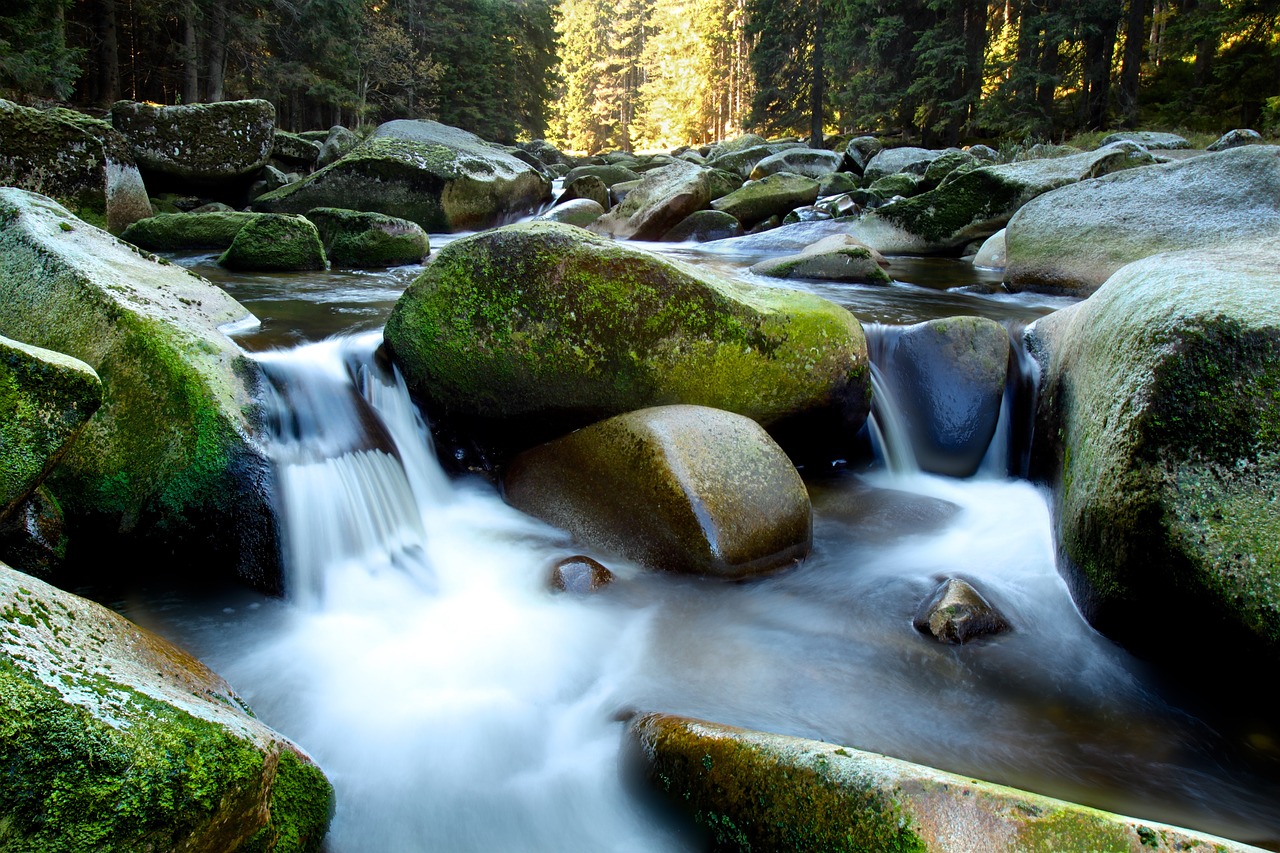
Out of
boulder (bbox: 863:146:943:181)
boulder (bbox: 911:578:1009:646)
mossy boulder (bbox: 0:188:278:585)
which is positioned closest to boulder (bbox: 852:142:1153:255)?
boulder (bbox: 863:146:943:181)

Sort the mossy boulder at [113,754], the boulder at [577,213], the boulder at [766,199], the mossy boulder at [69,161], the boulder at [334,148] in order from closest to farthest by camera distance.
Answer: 1. the mossy boulder at [113,754]
2. the mossy boulder at [69,161]
3. the boulder at [766,199]
4. the boulder at [577,213]
5. the boulder at [334,148]

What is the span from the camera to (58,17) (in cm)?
1688

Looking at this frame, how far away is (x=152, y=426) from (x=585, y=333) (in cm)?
233

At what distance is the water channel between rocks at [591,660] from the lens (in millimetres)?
2752

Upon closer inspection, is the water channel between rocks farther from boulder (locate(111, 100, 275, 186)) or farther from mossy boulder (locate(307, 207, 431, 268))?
boulder (locate(111, 100, 275, 186))

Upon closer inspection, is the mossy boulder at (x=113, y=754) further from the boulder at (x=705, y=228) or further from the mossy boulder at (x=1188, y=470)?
the boulder at (x=705, y=228)

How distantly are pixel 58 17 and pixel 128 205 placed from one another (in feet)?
35.5

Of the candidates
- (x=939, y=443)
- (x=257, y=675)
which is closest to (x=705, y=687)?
(x=257, y=675)

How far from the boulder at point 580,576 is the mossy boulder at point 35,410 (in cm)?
225

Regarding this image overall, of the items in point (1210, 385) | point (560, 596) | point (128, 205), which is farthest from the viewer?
point (128, 205)

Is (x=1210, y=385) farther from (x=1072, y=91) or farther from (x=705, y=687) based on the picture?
(x=1072, y=91)

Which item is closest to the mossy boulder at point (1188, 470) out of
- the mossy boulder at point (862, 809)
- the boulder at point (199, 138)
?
the mossy boulder at point (862, 809)

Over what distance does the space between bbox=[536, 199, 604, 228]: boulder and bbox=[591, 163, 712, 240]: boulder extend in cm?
57

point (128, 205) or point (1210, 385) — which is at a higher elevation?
point (128, 205)
